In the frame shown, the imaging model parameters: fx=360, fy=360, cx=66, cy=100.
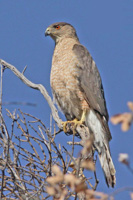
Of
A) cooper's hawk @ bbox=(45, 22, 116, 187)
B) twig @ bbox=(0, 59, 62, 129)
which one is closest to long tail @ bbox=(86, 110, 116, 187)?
cooper's hawk @ bbox=(45, 22, 116, 187)

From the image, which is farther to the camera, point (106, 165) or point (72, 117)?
point (72, 117)

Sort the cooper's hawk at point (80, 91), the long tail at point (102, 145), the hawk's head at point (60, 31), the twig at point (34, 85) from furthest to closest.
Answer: the hawk's head at point (60, 31) < the cooper's hawk at point (80, 91) < the twig at point (34, 85) < the long tail at point (102, 145)

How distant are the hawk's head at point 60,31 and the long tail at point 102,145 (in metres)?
1.67

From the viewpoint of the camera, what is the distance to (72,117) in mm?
5207

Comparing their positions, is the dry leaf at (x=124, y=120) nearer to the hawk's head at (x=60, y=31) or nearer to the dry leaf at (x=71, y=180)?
the dry leaf at (x=71, y=180)

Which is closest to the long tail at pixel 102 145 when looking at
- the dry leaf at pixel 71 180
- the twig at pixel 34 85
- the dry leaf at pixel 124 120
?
the twig at pixel 34 85

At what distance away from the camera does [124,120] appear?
54.3 inches

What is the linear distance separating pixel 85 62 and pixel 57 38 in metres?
0.99

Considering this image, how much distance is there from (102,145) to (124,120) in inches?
131

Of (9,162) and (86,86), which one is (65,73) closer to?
(86,86)

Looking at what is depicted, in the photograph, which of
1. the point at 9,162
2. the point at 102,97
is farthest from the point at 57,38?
the point at 9,162

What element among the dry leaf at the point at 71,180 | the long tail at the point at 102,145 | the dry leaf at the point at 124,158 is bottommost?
the dry leaf at the point at 71,180

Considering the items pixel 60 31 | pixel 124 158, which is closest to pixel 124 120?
pixel 124 158

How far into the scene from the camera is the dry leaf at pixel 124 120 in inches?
53.3
